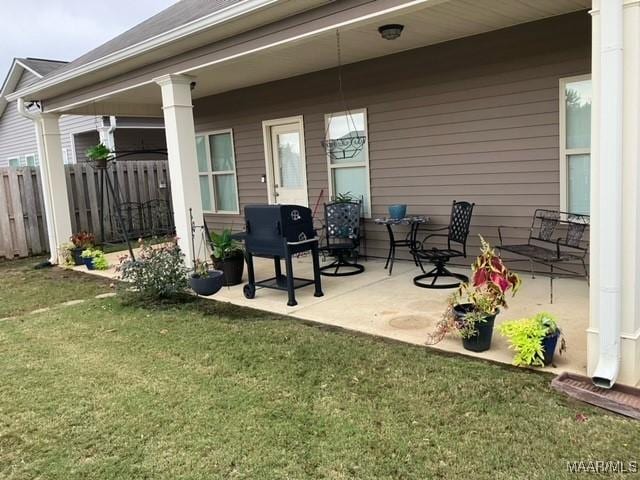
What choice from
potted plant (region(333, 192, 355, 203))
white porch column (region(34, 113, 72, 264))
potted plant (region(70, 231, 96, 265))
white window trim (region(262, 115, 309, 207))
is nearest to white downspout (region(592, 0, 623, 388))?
potted plant (region(333, 192, 355, 203))

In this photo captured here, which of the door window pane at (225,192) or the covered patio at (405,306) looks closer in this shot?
the covered patio at (405,306)

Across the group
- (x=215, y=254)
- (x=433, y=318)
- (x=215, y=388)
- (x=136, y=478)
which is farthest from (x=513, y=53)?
(x=136, y=478)

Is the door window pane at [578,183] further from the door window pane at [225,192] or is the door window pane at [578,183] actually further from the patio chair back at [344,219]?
the door window pane at [225,192]

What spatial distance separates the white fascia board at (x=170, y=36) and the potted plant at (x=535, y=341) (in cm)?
302

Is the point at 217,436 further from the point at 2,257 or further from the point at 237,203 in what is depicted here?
the point at 2,257

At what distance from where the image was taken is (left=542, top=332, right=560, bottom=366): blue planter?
3.11 metres

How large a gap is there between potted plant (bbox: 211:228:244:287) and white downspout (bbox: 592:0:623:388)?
3.89m

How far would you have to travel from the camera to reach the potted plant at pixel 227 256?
18.8 ft

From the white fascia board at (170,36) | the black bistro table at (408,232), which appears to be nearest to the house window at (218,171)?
the white fascia board at (170,36)

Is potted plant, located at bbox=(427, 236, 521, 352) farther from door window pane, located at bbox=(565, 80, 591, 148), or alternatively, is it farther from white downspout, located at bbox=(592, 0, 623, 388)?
door window pane, located at bbox=(565, 80, 591, 148)

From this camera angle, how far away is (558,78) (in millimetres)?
4934

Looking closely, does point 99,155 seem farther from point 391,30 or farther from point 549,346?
point 549,346

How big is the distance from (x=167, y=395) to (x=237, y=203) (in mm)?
5791

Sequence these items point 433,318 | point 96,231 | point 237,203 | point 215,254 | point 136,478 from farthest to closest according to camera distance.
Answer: point 96,231 < point 237,203 < point 215,254 < point 433,318 < point 136,478
